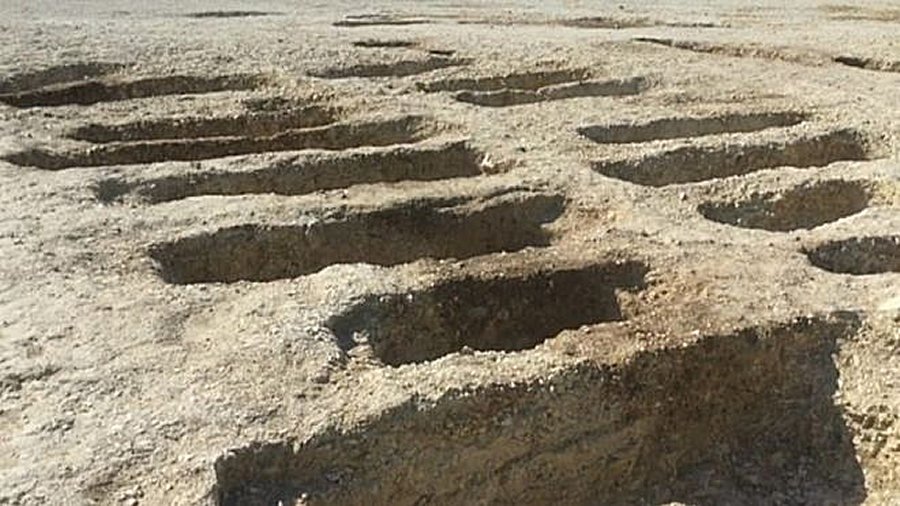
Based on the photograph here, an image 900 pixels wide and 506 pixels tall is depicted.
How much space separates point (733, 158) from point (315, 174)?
3.35 meters

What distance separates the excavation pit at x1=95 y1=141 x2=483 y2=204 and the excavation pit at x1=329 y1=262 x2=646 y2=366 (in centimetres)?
243

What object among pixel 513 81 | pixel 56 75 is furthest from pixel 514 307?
pixel 56 75

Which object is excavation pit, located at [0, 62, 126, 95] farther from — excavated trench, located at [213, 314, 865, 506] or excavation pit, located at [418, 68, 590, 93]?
excavated trench, located at [213, 314, 865, 506]

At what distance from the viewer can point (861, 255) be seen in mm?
6891

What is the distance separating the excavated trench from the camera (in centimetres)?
450

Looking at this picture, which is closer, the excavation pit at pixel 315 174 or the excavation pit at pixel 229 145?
the excavation pit at pixel 315 174

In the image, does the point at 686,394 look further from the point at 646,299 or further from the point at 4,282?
the point at 4,282

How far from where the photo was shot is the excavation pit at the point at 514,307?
611 cm

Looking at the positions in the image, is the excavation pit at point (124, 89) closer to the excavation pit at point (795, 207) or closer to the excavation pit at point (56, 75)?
the excavation pit at point (56, 75)

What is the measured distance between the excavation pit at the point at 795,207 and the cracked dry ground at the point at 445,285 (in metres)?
0.03

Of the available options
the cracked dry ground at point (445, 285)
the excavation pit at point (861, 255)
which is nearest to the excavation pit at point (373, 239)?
the cracked dry ground at point (445, 285)

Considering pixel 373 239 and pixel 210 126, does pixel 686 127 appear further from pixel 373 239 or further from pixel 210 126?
pixel 210 126

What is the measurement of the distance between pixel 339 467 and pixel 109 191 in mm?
3886

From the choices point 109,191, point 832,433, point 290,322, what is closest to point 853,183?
point 832,433
